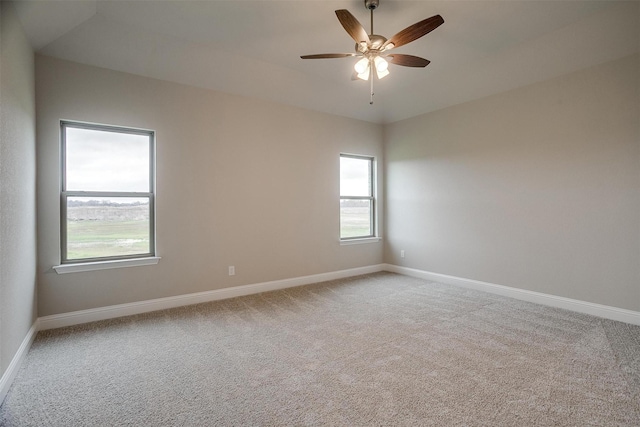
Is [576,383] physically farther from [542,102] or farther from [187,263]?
[187,263]

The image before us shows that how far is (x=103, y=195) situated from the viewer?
132 inches

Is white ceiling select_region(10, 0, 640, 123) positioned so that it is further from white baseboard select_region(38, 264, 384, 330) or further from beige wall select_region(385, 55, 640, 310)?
white baseboard select_region(38, 264, 384, 330)

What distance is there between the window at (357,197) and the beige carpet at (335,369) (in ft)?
6.77

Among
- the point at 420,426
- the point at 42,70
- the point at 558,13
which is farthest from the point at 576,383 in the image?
the point at 42,70

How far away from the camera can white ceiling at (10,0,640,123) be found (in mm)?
2744

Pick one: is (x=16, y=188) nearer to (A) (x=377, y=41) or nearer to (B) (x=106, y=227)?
(B) (x=106, y=227)

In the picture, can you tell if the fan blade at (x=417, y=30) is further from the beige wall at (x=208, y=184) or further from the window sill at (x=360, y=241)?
the window sill at (x=360, y=241)

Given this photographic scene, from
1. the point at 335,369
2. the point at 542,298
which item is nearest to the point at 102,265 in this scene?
the point at 335,369

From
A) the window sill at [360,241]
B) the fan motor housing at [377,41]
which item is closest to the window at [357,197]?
the window sill at [360,241]

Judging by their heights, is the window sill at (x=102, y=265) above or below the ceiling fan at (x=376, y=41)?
below

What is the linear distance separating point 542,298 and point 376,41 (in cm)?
360

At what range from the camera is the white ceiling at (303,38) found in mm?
2744

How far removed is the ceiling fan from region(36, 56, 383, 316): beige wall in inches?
71.5

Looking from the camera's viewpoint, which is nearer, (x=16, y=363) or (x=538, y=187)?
(x=16, y=363)
